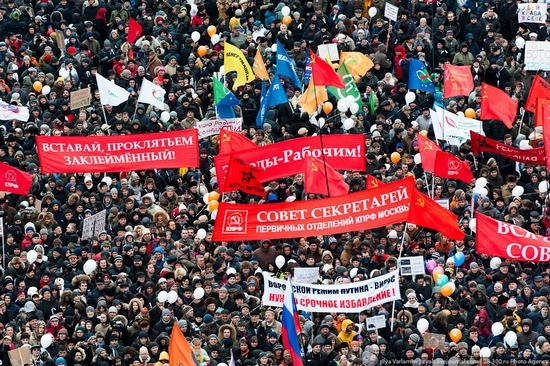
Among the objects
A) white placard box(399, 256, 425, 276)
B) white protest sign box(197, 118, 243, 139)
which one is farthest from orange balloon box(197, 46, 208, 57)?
white placard box(399, 256, 425, 276)

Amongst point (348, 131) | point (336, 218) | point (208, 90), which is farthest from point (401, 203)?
point (208, 90)

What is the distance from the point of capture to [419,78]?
1516 inches

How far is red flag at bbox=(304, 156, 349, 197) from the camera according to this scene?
33.4m

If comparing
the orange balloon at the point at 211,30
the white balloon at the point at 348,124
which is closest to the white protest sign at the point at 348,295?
the white balloon at the point at 348,124

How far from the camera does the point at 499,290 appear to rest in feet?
104

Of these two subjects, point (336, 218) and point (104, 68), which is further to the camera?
point (104, 68)

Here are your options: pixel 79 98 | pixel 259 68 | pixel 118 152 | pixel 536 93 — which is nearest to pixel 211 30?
pixel 259 68

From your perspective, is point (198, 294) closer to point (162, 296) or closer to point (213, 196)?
point (162, 296)

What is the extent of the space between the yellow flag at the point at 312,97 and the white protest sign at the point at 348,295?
267 inches

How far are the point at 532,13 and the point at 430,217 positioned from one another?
10376mm

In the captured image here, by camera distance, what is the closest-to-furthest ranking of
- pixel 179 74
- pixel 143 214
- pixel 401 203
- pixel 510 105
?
pixel 401 203 → pixel 143 214 → pixel 510 105 → pixel 179 74

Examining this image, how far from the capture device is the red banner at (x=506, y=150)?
1377 inches

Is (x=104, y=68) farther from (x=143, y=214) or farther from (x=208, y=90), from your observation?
(x=143, y=214)

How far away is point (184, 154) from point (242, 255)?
2.28 metres
